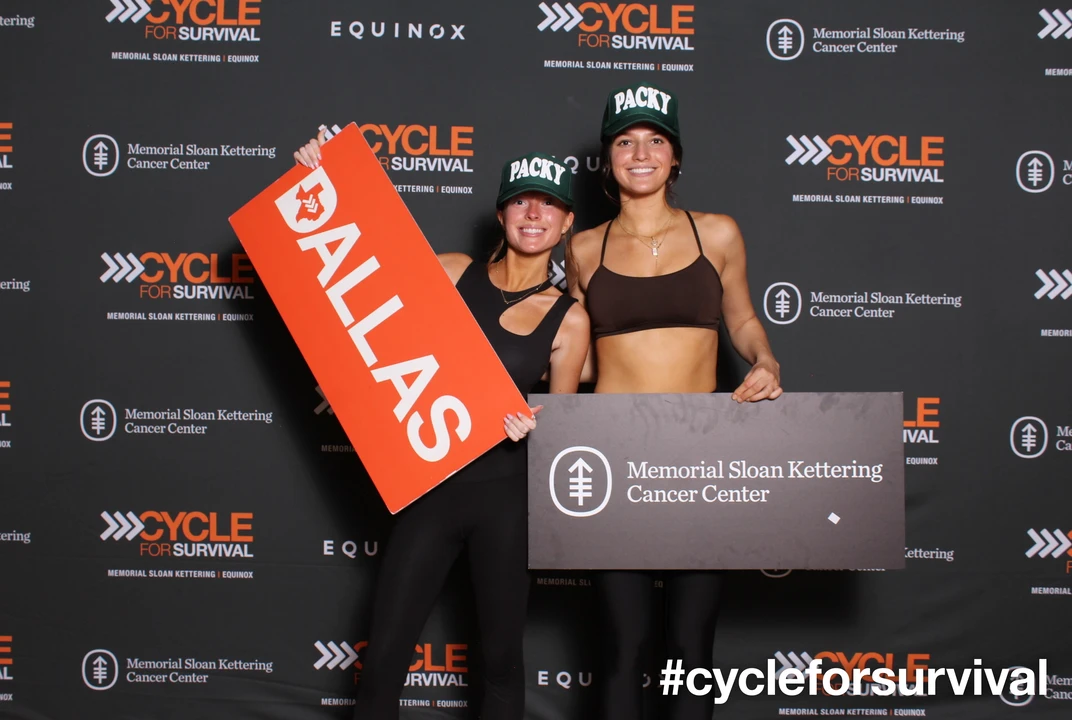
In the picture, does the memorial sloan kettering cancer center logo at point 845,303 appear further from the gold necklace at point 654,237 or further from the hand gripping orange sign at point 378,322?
the hand gripping orange sign at point 378,322

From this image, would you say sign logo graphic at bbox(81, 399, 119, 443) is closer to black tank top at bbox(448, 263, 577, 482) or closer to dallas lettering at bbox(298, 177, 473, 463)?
dallas lettering at bbox(298, 177, 473, 463)

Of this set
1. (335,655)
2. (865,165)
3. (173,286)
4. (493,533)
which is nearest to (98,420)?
(173,286)

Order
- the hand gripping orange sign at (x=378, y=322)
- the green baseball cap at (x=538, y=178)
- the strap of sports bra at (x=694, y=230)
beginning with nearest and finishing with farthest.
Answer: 1. the hand gripping orange sign at (x=378, y=322)
2. the green baseball cap at (x=538, y=178)
3. the strap of sports bra at (x=694, y=230)

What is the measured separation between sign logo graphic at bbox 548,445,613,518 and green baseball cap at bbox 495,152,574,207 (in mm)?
621

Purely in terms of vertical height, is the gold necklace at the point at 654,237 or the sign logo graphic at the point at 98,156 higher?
the sign logo graphic at the point at 98,156

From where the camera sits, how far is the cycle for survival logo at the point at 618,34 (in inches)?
100

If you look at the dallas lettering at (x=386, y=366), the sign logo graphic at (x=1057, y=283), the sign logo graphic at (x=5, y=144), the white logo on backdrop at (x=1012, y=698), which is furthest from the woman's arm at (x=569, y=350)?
the sign logo graphic at (x=5, y=144)

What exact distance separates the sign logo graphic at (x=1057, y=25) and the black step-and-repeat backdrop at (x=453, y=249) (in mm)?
12

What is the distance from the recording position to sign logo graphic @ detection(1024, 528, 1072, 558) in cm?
252

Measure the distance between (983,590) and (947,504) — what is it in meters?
0.30

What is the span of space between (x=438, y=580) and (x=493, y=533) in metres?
0.18

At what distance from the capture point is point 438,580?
71.0 inches

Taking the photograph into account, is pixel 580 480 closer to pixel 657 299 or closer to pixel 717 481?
pixel 717 481

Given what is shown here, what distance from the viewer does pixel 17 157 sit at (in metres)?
2.58
